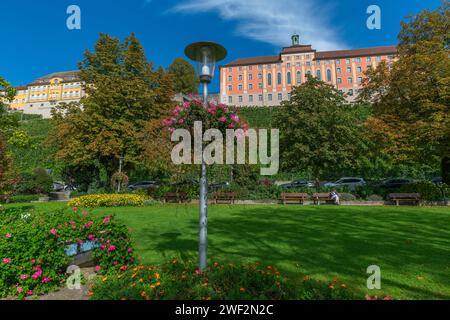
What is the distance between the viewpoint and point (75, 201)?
1866 centimetres

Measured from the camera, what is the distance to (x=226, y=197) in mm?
20297

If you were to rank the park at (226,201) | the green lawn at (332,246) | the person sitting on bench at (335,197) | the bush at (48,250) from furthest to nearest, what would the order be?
the person sitting on bench at (335,197) < the green lawn at (332,246) < the park at (226,201) < the bush at (48,250)

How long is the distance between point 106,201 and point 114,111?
8.24 m

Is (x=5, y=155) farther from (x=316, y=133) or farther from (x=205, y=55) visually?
(x=316, y=133)

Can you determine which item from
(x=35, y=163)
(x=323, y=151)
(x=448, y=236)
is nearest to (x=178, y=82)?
(x=35, y=163)

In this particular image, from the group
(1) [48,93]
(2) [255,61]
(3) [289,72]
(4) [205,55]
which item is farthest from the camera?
(1) [48,93]

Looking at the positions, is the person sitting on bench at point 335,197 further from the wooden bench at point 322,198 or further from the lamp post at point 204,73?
the lamp post at point 204,73

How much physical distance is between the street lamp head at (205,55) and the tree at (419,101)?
16.5 m

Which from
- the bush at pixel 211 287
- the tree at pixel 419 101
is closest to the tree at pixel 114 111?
the bush at pixel 211 287

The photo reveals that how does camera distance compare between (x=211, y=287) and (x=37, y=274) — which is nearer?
(x=211, y=287)

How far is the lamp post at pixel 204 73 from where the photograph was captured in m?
4.89

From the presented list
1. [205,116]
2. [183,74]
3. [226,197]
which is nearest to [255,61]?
[183,74]

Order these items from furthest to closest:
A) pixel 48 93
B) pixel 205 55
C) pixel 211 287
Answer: pixel 48 93, pixel 205 55, pixel 211 287
